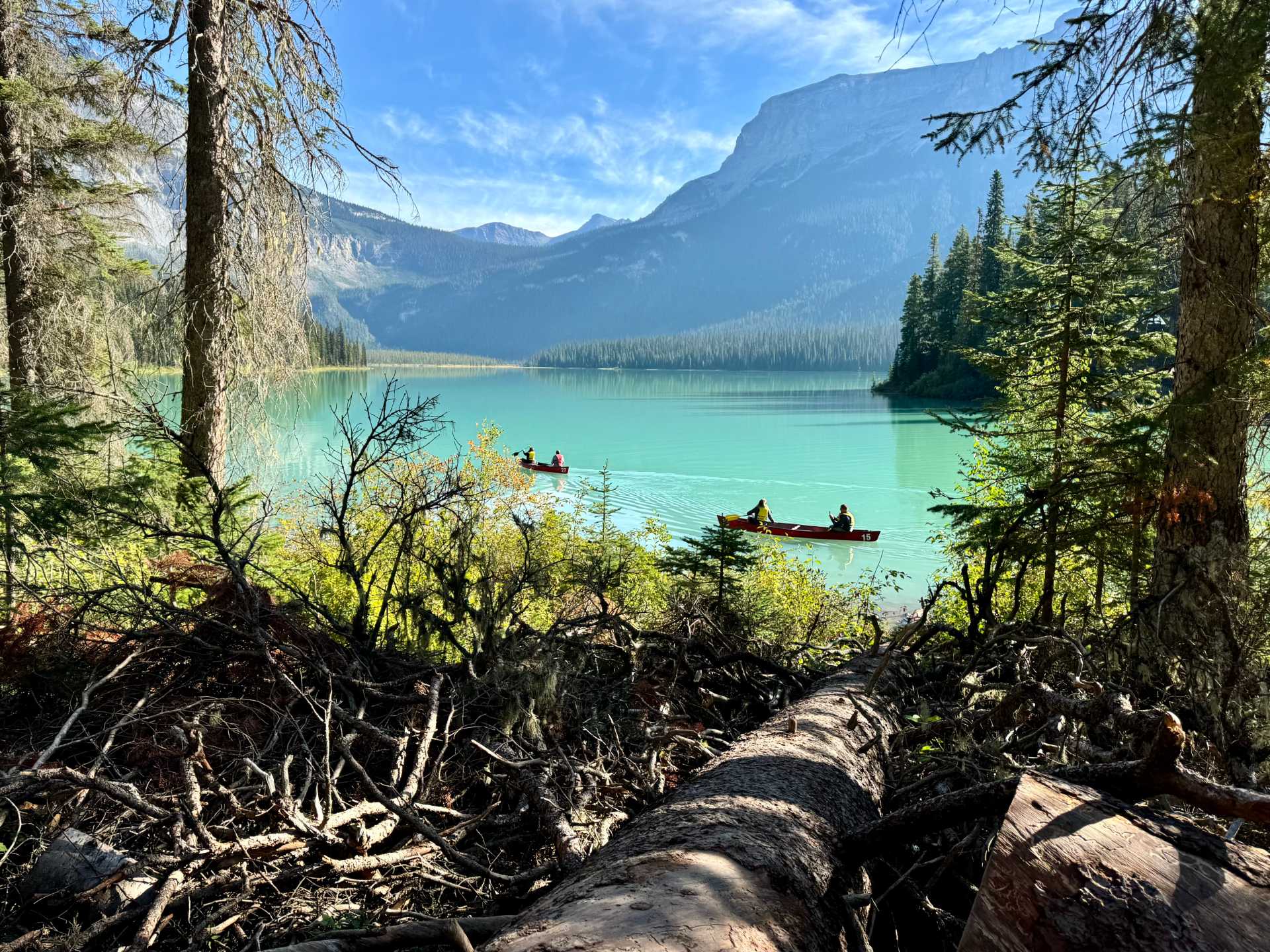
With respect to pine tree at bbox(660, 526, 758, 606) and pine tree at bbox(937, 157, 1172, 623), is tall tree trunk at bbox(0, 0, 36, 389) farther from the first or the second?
pine tree at bbox(937, 157, 1172, 623)

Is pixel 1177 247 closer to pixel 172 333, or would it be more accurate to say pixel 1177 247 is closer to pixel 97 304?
pixel 172 333

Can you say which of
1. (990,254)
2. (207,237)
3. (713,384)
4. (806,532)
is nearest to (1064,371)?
(207,237)

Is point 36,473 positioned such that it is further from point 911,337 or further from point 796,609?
point 911,337

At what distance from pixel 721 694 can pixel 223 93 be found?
625cm

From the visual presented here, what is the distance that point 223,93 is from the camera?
602 cm

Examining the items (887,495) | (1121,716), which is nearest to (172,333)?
(1121,716)

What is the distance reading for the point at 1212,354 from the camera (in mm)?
4199

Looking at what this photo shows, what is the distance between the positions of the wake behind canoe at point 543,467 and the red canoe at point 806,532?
532 inches

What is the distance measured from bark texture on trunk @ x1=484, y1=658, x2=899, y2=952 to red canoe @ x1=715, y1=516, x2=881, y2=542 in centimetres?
1657

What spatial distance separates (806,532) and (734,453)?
76.2ft

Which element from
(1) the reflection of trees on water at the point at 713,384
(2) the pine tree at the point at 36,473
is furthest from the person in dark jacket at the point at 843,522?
(1) the reflection of trees on water at the point at 713,384

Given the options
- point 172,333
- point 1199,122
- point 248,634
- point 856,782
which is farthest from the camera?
point 172,333

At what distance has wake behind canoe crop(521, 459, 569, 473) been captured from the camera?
110 ft

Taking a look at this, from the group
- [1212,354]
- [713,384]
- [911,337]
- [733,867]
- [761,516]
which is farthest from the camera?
[713,384]
